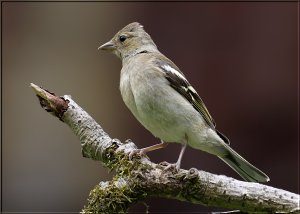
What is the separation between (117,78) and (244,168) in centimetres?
437

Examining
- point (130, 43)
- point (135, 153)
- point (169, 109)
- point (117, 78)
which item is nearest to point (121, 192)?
point (135, 153)

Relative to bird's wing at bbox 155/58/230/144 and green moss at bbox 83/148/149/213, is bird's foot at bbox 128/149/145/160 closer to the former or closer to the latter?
green moss at bbox 83/148/149/213

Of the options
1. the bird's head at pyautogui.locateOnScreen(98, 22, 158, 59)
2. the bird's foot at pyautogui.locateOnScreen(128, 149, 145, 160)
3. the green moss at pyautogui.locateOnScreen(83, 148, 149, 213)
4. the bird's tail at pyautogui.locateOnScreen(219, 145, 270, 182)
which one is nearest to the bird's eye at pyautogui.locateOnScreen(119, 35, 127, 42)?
the bird's head at pyautogui.locateOnScreen(98, 22, 158, 59)

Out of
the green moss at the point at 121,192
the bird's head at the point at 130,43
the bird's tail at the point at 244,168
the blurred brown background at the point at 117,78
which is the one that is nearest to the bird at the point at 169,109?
the bird's tail at the point at 244,168

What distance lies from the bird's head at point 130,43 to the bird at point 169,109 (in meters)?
0.39

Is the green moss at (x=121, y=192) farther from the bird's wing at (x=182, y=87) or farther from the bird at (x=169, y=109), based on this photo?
the bird's wing at (x=182, y=87)

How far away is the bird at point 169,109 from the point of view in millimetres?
5273

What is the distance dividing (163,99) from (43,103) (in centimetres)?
103

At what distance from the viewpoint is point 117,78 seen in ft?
31.6

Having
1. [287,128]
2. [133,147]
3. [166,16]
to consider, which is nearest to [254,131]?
[287,128]

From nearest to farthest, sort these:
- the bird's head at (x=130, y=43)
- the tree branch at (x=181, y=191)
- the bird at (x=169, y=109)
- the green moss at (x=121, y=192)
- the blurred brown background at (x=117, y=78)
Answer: the tree branch at (x=181, y=191) → the green moss at (x=121, y=192) → the bird at (x=169, y=109) → the bird's head at (x=130, y=43) → the blurred brown background at (x=117, y=78)

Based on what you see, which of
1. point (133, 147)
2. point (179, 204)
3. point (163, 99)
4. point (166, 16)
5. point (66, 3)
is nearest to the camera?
point (133, 147)

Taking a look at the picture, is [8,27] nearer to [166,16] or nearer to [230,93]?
[166,16]

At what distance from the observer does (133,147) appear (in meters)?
4.66
